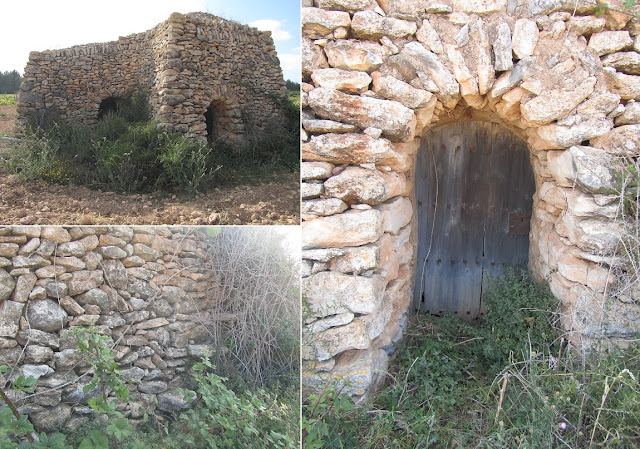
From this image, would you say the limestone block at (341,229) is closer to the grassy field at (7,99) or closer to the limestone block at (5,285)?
the limestone block at (5,285)

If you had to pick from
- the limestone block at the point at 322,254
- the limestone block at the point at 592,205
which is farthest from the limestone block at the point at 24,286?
the limestone block at the point at 592,205

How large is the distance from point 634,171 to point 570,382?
1316 mm

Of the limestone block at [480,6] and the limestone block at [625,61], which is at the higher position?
the limestone block at [480,6]

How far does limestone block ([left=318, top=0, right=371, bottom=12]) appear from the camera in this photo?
2.83 m

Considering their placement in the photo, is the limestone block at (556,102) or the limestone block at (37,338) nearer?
the limestone block at (37,338)

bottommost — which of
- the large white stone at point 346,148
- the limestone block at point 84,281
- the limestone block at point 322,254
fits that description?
the limestone block at point 84,281

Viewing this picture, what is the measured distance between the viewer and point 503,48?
2.80 meters

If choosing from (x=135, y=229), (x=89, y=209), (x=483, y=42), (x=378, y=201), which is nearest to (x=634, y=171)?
(x=483, y=42)

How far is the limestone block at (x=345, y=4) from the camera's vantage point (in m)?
2.83

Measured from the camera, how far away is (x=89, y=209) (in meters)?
4.34

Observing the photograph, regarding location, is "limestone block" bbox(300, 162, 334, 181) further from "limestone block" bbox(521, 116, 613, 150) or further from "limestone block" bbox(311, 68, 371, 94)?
"limestone block" bbox(521, 116, 613, 150)

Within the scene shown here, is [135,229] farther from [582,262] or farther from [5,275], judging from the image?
[582,262]

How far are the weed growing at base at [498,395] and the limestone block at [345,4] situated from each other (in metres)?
2.23

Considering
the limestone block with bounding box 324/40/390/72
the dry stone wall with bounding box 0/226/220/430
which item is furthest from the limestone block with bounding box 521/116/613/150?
the dry stone wall with bounding box 0/226/220/430
